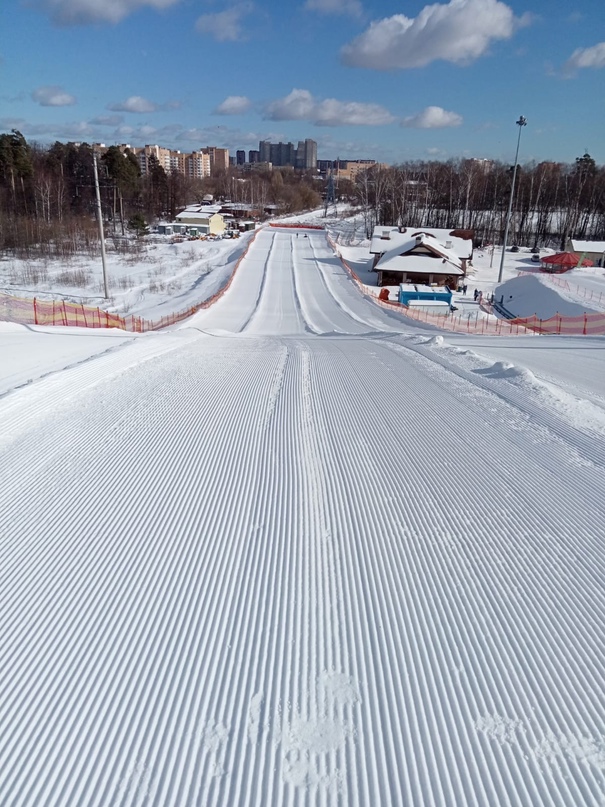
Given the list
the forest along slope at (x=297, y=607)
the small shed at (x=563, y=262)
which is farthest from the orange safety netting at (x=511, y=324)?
the small shed at (x=563, y=262)

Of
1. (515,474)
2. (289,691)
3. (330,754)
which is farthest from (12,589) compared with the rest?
(515,474)

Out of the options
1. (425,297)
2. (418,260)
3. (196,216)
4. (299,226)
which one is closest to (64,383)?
(425,297)

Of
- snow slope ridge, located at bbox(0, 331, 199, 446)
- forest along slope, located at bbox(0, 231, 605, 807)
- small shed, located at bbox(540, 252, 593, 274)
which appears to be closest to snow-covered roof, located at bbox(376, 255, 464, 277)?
small shed, located at bbox(540, 252, 593, 274)

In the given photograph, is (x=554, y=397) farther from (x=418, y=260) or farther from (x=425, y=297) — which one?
(x=418, y=260)

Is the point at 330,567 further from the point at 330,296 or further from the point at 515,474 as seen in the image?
the point at 330,296

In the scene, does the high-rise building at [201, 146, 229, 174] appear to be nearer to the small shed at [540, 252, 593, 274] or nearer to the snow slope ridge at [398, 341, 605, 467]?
the small shed at [540, 252, 593, 274]

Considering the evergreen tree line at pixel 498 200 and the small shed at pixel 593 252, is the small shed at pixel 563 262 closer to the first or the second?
the small shed at pixel 593 252
